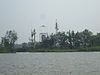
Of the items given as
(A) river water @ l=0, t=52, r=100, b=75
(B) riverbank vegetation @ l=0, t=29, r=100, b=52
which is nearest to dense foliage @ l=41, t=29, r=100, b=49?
(B) riverbank vegetation @ l=0, t=29, r=100, b=52

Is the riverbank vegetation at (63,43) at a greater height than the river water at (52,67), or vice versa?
the riverbank vegetation at (63,43)

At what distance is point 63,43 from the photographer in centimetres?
12900

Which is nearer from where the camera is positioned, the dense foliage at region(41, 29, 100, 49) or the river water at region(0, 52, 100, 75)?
the river water at region(0, 52, 100, 75)

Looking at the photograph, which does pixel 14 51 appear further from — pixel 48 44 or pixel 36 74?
pixel 36 74

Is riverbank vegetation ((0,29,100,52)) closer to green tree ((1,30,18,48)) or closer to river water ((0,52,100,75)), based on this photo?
green tree ((1,30,18,48))

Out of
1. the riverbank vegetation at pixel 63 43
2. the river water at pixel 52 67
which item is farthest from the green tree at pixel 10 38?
the river water at pixel 52 67

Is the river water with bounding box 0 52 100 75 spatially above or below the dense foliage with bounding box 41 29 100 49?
below

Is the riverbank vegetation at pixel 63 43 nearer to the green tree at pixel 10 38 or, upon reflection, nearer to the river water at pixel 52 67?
the green tree at pixel 10 38

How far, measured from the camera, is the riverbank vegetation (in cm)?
12656

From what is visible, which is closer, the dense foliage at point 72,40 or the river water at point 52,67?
the river water at point 52,67

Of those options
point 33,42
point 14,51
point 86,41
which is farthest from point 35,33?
point 86,41

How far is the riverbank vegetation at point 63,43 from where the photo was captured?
12656 cm

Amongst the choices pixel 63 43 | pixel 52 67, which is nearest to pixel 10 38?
pixel 63 43

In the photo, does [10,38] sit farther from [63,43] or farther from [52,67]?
[52,67]
